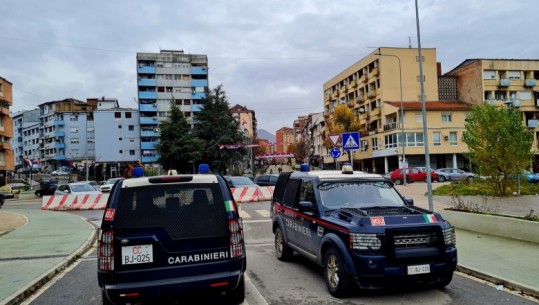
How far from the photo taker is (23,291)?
648 cm

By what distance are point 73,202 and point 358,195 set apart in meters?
20.6

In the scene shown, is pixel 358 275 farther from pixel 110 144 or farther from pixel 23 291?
pixel 110 144

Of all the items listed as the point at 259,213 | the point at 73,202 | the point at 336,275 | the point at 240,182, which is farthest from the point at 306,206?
the point at 73,202

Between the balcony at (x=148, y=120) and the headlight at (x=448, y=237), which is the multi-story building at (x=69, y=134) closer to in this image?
the balcony at (x=148, y=120)

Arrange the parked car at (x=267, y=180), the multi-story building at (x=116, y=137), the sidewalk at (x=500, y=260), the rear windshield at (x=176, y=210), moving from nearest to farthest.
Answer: the rear windshield at (x=176, y=210) < the sidewalk at (x=500, y=260) < the parked car at (x=267, y=180) < the multi-story building at (x=116, y=137)

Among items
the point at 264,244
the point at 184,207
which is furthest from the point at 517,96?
the point at 184,207

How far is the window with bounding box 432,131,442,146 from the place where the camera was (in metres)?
54.6

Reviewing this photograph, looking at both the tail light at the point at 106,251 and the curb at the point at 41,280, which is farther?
the curb at the point at 41,280

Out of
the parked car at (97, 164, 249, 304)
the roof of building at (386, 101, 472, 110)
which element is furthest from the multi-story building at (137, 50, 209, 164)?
the parked car at (97, 164, 249, 304)

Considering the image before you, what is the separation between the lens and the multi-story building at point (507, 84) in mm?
60156

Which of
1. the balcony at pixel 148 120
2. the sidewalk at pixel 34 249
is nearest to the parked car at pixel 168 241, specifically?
the sidewalk at pixel 34 249

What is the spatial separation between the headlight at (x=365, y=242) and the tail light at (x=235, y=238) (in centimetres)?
154

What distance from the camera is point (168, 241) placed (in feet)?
15.4

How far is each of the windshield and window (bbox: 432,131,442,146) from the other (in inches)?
2007
